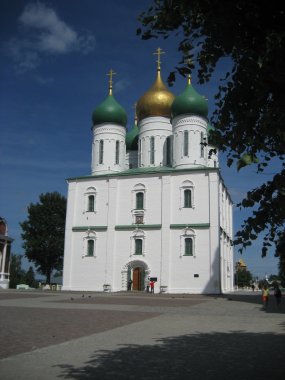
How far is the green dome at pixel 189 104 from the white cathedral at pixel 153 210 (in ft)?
0.30

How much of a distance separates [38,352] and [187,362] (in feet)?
8.92

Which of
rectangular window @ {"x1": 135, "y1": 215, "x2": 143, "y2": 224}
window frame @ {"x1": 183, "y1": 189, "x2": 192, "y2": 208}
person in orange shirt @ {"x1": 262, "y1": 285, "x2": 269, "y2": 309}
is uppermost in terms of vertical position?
Answer: window frame @ {"x1": 183, "y1": 189, "x2": 192, "y2": 208}

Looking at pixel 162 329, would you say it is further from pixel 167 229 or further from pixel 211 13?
pixel 167 229

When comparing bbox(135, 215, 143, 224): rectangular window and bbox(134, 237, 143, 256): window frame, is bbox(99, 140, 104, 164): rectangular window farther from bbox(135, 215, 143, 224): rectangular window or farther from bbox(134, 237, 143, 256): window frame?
bbox(134, 237, 143, 256): window frame

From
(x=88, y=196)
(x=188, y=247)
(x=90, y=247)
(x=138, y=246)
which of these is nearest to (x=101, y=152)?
(x=88, y=196)

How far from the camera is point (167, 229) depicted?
1540 inches

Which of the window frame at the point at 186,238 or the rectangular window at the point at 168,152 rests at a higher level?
the rectangular window at the point at 168,152

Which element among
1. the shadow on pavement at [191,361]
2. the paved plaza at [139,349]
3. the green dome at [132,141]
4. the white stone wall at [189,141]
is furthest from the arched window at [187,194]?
the shadow on pavement at [191,361]

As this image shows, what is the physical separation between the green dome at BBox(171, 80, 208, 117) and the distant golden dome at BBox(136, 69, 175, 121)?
283cm

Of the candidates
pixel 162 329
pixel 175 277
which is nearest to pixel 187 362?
pixel 162 329

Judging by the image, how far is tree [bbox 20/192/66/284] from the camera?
51906 millimetres

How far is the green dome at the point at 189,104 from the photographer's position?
42000mm

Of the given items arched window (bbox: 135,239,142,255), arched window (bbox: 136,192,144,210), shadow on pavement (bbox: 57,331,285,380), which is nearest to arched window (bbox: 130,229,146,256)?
arched window (bbox: 135,239,142,255)

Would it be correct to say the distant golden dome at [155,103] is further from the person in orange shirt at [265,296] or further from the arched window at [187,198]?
the person in orange shirt at [265,296]
